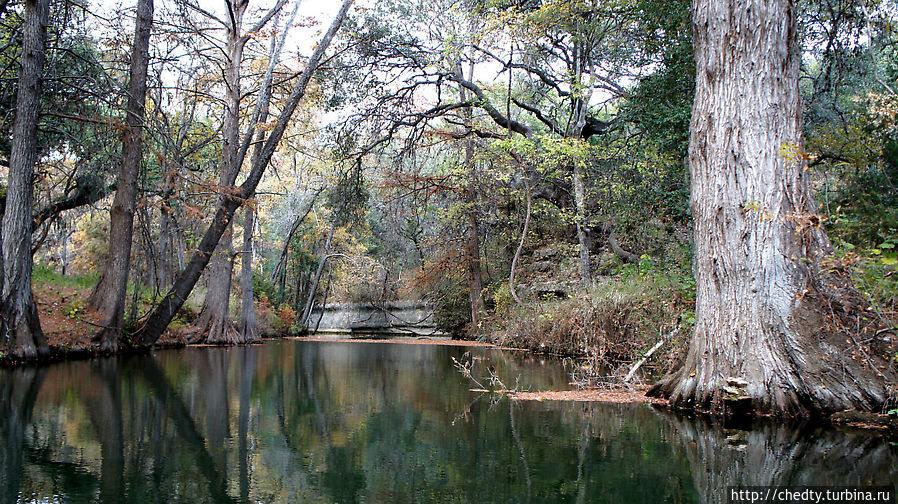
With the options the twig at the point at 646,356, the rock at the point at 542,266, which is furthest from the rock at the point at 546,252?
the twig at the point at 646,356

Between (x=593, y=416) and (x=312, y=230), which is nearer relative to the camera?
(x=593, y=416)

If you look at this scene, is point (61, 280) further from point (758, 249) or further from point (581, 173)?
point (758, 249)

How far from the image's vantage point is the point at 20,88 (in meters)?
8.16

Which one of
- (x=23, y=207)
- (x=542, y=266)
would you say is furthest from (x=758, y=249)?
(x=542, y=266)

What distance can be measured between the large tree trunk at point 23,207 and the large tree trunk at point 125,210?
1684 mm

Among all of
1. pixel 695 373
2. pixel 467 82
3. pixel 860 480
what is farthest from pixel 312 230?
pixel 860 480

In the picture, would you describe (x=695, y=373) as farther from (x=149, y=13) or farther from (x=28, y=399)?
(x=149, y=13)

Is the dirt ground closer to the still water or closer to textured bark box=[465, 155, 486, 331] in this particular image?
the still water

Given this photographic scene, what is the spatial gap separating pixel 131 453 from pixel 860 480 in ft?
12.4

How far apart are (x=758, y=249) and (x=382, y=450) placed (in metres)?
3.26

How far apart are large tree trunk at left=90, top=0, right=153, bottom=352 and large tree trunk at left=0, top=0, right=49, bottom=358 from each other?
1.68m

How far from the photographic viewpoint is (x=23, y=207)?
802cm

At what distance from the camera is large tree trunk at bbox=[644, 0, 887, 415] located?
14.4 feet

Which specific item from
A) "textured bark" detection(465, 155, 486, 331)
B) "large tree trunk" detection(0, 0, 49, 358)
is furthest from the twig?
"textured bark" detection(465, 155, 486, 331)
